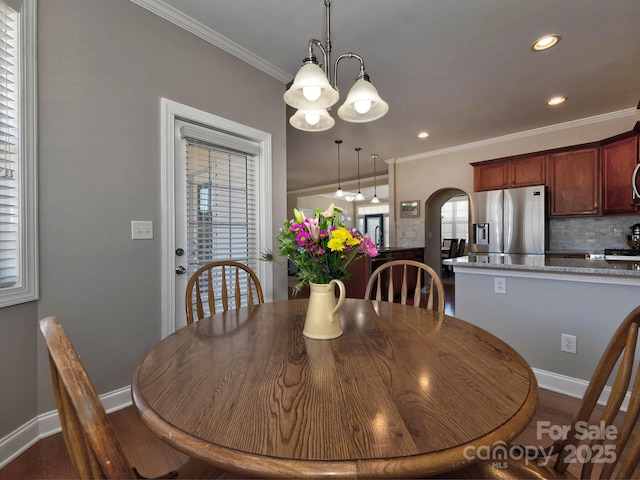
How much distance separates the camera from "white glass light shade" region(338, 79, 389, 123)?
1356 millimetres

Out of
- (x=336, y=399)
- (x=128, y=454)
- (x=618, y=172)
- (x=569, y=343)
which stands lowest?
(x=128, y=454)

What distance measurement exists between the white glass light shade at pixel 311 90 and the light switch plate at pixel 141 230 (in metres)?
1.20

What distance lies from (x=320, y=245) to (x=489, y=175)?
4404 millimetres

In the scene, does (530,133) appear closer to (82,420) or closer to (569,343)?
(569,343)

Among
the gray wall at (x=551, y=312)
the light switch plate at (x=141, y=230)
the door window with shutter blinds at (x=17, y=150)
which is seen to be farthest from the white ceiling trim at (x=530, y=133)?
the door window with shutter blinds at (x=17, y=150)

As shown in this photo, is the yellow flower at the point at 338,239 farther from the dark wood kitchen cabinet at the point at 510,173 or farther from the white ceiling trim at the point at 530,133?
the white ceiling trim at the point at 530,133

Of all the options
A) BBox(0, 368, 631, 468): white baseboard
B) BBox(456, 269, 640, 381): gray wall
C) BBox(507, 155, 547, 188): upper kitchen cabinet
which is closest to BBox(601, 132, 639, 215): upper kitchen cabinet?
BBox(507, 155, 547, 188): upper kitchen cabinet

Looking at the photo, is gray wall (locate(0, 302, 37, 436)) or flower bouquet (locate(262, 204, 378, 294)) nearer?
flower bouquet (locate(262, 204, 378, 294))

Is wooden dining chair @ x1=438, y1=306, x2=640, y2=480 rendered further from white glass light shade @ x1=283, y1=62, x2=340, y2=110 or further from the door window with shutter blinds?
the door window with shutter blinds

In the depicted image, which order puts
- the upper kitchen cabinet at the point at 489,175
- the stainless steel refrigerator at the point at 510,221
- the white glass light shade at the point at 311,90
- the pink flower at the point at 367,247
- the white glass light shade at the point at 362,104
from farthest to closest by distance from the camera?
the upper kitchen cabinet at the point at 489,175
the stainless steel refrigerator at the point at 510,221
the white glass light shade at the point at 362,104
the white glass light shade at the point at 311,90
the pink flower at the point at 367,247

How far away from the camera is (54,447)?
1.46 meters

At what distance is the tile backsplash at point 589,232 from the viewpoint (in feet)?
12.1

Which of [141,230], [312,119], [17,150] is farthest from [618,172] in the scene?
[17,150]

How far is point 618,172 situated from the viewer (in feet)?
11.2
